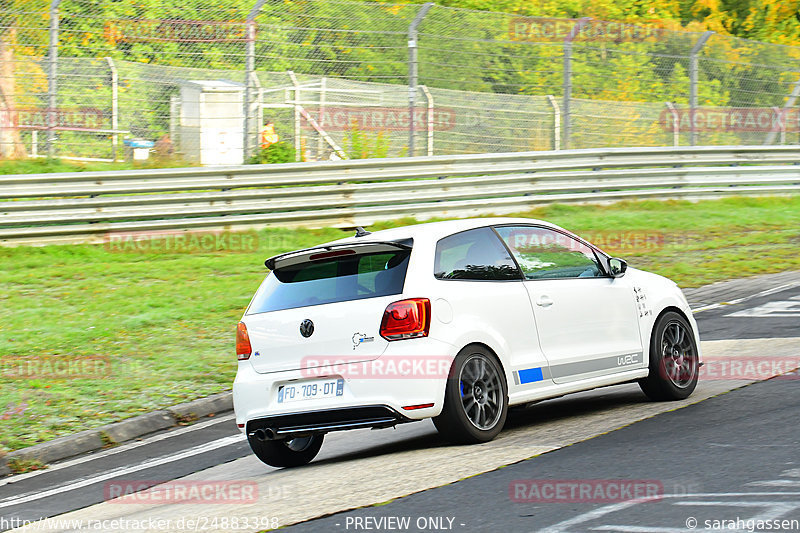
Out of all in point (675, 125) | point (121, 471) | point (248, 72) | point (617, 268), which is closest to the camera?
point (121, 471)

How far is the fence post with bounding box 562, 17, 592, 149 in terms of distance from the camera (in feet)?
66.0

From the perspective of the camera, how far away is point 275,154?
17.8 metres

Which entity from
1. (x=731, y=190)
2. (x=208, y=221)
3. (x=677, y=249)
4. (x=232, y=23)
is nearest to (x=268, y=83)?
(x=232, y=23)

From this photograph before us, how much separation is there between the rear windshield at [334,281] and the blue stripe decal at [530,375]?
43.3 inches

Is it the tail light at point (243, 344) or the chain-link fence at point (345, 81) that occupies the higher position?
the chain-link fence at point (345, 81)

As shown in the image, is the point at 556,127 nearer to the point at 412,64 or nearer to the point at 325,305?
the point at 412,64

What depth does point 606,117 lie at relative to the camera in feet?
72.4

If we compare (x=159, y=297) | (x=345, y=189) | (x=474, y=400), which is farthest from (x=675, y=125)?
(x=474, y=400)

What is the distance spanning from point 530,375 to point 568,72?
45.5 feet

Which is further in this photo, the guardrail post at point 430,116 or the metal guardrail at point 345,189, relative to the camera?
the guardrail post at point 430,116

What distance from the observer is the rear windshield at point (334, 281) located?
712 centimetres

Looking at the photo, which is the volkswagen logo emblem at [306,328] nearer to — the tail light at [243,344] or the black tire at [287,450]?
the tail light at [243,344]

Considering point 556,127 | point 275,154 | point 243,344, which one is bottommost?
point 243,344

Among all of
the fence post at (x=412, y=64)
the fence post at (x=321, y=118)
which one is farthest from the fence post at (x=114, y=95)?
the fence post at (x=412, y=64)
